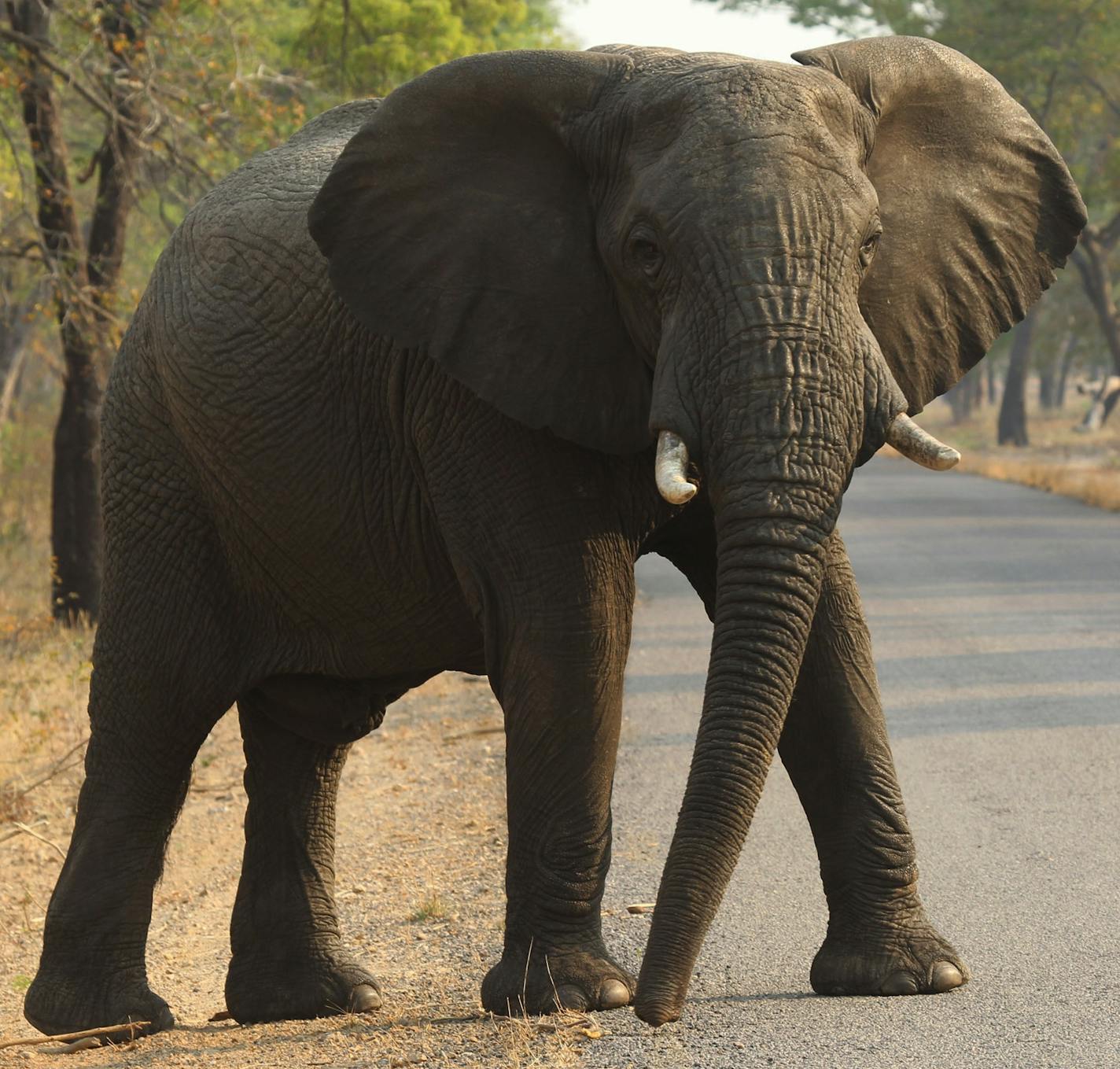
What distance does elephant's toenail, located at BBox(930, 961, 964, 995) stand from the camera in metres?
5.04

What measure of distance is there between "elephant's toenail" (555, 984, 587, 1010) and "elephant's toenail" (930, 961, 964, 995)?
947mm

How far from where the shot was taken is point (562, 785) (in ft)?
15.6

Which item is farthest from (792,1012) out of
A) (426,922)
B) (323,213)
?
(323,213)

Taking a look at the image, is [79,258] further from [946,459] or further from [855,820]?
[946,459]

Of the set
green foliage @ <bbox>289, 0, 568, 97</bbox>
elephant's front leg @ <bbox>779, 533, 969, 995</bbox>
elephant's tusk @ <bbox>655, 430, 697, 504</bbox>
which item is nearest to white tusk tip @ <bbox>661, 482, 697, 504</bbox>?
elephant's tusk @ <bbox>655, 430, 697, 504</bbox>

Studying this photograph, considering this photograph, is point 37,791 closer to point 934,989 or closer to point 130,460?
point 130,460

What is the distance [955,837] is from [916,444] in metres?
3.38

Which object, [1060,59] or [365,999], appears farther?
[1060,59]

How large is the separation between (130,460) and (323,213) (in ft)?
4.53

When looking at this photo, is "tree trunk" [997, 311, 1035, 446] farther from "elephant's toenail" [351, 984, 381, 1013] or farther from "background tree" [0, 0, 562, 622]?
"elephant's toenail" [351, 984, 381, 1013]

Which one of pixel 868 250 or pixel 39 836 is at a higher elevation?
pixel 868 250

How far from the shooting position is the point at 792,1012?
4.96 meters

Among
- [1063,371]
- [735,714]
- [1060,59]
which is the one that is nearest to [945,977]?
[735,714]

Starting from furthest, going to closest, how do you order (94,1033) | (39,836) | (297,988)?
(39,836), (297,988), (94,1033)
